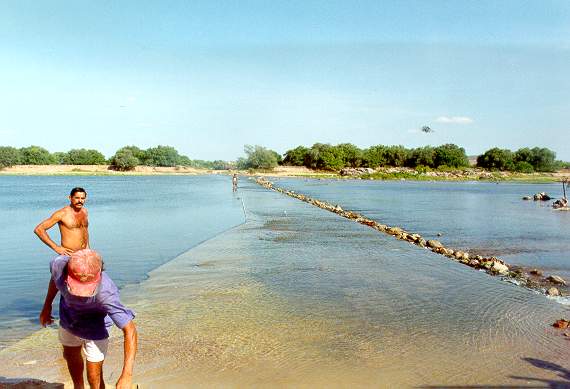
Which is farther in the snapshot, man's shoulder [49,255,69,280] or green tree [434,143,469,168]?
green tree [434,143,469,168]

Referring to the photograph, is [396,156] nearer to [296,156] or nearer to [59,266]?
[296,156]

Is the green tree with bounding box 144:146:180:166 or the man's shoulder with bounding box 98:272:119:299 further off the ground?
the green tree with bounding box 144:146:180:166

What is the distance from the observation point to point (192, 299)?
869 cm

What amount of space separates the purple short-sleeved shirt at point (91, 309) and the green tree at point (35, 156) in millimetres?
164640

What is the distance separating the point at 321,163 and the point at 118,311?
146 metres

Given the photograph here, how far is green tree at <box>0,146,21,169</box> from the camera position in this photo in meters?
134

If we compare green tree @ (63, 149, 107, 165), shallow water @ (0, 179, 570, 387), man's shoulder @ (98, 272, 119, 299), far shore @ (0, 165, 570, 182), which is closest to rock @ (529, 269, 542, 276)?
shallow water @ (0, 179, 570, 387)

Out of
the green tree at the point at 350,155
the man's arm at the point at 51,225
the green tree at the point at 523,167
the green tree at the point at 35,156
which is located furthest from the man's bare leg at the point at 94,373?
the green tree at the point at 35,156

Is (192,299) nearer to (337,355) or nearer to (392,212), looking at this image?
(337,355)

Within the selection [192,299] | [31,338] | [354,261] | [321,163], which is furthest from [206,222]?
[321,163]

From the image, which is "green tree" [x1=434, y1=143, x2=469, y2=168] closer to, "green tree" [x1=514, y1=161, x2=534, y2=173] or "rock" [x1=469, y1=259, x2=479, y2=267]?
"green tree" [x1=514, y1=161, x2=534, y2=173]

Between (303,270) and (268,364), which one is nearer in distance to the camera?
(268,364)

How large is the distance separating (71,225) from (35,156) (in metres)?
164

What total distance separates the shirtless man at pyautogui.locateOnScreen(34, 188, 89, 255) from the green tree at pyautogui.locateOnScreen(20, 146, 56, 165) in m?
161
